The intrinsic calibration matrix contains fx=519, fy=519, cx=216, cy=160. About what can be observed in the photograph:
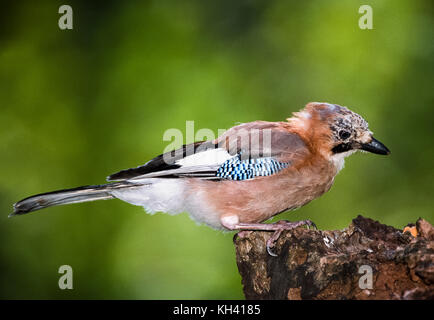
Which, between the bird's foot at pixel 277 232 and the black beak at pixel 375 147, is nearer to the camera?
the bird's foot at pixel 277 232

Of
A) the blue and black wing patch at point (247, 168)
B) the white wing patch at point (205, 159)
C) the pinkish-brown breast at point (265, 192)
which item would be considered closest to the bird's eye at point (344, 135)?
the pinkish-brown breast at point (265, 192)

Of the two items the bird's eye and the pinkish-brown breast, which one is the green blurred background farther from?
the bird's eye

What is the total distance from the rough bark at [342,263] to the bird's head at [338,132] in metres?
1.05

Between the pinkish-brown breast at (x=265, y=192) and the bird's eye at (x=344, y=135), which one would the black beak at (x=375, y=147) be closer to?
the bird's eye at (x=344, y=135)

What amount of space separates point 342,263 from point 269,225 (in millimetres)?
1436

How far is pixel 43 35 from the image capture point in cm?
754

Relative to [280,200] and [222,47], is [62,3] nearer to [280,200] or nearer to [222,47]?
[222,47]

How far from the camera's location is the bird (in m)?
5.06

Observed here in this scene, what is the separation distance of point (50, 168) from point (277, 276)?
410 cm

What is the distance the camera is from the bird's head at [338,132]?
5.20m

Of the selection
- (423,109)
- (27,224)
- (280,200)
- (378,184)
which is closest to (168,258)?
(27,224)

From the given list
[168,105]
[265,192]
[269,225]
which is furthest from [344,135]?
[168,105]

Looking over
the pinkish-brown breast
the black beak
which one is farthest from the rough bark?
the black beak

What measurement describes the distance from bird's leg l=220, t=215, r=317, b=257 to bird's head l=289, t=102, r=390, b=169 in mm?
889
